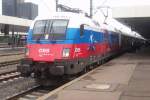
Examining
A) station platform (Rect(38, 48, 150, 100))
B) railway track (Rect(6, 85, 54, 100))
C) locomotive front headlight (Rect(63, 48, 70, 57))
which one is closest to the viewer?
station platform (Rect(38, 48, 150, 100))

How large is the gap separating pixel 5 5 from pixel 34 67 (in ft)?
142

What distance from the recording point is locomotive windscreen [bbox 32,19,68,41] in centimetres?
1603

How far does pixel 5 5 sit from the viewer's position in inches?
2259

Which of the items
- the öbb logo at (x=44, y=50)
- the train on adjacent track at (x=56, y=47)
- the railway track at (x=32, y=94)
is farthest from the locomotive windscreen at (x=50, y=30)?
the railway track at (x=32, y=94)

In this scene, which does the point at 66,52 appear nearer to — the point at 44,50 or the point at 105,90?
the point at 44,50

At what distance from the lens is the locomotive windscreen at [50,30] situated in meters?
16.0

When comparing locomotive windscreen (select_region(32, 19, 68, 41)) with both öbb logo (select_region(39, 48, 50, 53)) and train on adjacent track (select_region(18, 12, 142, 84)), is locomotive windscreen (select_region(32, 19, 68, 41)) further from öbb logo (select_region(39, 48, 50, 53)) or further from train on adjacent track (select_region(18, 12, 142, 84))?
öbb logo (select_region(39, 48, 50, 53))

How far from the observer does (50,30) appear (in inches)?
640

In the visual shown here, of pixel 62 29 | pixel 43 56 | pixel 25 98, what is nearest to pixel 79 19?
pixel 62 29

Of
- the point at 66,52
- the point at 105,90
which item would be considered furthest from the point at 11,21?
the point at 105,90

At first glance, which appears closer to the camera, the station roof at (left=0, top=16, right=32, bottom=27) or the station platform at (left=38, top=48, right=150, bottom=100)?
the station platform at (left=38, top=48, right=150, bottom=100)

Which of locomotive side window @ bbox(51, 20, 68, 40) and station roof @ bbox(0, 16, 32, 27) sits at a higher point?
station roof @ bbox(0, 16, 32, 27)

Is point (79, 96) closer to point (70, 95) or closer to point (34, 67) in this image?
point (70, 95)

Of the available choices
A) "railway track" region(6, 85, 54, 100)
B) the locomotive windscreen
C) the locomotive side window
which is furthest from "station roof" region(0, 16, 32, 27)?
"railway track" region(6, 85, 54, 100)
